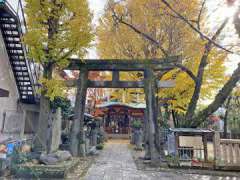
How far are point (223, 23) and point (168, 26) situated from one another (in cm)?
340

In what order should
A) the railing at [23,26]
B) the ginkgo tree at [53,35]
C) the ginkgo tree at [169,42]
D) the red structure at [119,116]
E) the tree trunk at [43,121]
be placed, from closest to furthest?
the ginkgo tree at [53,35], the railing at [23,26], the tree trunk at [43,121], the ginkgo tree at [169,42], the red structure at [119,116]

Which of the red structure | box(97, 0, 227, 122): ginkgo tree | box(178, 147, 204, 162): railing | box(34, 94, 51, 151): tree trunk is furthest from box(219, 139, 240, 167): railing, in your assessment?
the red structure

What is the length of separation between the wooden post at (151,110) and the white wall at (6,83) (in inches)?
274

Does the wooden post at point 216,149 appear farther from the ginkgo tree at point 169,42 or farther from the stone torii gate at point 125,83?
the stone torii gate at point 125,83

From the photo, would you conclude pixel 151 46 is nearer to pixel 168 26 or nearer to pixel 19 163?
pixel 168 26

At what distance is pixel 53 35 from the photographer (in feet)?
30.2

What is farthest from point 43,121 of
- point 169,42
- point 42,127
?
point 169,42

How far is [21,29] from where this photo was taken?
10.2m

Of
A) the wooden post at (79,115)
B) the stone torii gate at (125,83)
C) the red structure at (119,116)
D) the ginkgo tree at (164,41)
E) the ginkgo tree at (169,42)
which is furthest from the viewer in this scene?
the red structure at (119,116)

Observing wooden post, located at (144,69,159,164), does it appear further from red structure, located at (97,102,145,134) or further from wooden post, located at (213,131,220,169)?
red structure, located at (97,102,145,134)

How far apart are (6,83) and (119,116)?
66.7 feet

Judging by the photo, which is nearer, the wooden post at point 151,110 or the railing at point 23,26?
the railing at point 23,26

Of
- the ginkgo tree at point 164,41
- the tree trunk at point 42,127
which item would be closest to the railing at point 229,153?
the ginkgo tree at point 164,41

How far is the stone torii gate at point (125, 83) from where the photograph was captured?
10.9m
